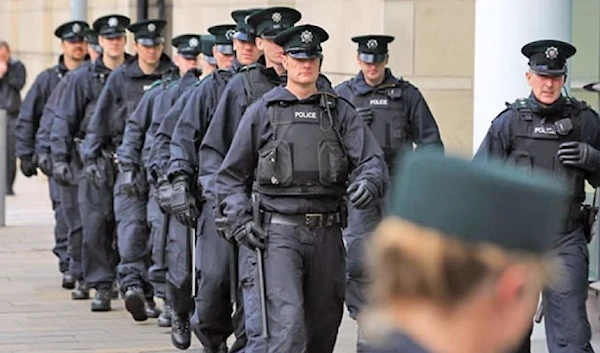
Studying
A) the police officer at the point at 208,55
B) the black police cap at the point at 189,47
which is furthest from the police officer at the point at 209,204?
the black police cap at the point at 189,47

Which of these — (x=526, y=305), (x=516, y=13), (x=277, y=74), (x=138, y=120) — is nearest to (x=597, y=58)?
(x=516, y=13)

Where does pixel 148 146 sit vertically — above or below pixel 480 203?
below

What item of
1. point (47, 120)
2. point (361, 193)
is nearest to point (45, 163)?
point (47, 120)

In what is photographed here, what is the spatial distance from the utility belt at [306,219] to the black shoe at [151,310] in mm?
3896

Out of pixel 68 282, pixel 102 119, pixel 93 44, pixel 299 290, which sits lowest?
pixel 68 282

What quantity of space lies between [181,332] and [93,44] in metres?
4.30

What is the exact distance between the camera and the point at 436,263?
2.21m

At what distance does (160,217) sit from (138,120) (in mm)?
808

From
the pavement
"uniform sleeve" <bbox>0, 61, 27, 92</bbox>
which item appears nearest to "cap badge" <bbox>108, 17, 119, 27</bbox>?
the pavement

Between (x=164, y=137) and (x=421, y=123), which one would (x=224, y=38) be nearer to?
(x=164, y=137)

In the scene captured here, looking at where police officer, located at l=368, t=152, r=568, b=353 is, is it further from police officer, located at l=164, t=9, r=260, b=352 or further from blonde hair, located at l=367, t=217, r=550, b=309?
police officer, located at l=164, t=9, r=260, b=352

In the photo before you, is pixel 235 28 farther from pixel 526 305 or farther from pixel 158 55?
pixel 526 305

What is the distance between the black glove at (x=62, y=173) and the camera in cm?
1205

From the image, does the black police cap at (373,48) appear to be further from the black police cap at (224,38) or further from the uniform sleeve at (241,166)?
the uniform sleeve at (241,166)
